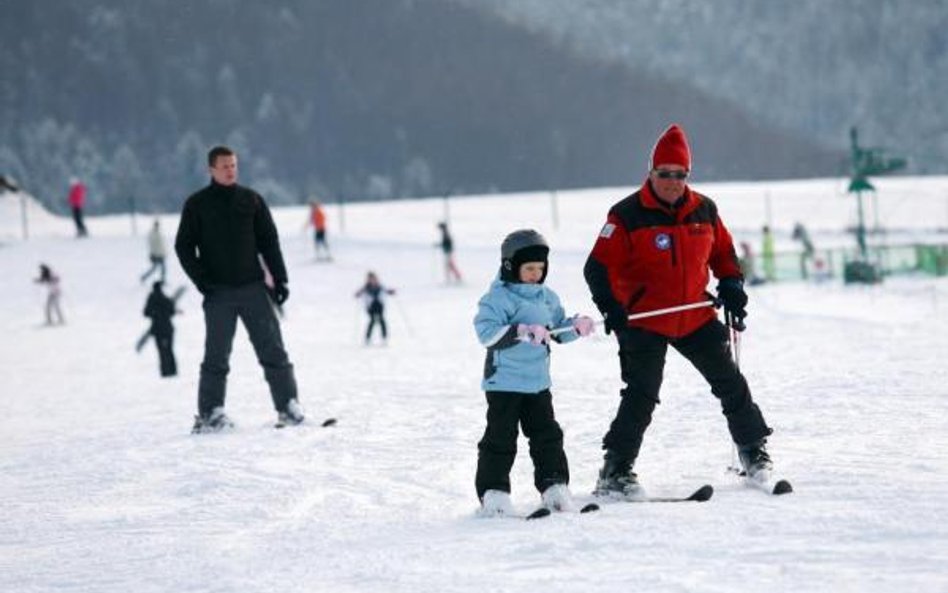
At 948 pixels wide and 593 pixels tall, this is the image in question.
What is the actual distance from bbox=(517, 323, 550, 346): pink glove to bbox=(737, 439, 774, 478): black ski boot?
3.35 feet

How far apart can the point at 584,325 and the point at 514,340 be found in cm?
28

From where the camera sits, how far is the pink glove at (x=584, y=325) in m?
4.89

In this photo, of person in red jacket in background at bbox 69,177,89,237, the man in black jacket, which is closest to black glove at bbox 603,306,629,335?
the man in black jacket

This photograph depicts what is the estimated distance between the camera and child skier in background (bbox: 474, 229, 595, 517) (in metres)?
4.92

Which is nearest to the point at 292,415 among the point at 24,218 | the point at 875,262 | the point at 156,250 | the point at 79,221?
the point at 156,250

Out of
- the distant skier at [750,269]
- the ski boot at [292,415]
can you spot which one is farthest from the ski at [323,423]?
the distant skier at [750,269]

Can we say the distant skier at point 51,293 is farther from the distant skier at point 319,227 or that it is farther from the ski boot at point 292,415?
the ski boot at point 292,415

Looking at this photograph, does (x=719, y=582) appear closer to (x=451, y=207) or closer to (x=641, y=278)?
(x=641, y=278)

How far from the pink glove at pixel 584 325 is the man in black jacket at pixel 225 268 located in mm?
3196

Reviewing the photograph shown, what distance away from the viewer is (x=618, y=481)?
16.8ft

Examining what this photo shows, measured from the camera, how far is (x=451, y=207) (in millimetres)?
43250

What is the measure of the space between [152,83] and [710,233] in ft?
240

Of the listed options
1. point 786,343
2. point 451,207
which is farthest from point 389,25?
point 786,343

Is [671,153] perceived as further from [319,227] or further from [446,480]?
[319,227]
